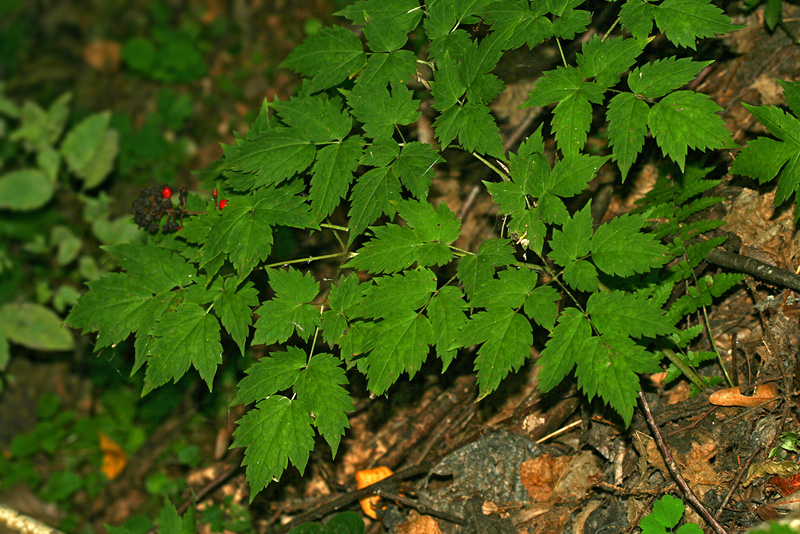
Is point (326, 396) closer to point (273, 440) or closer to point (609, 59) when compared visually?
point (273, 440)

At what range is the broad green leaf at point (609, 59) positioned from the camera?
2105mm

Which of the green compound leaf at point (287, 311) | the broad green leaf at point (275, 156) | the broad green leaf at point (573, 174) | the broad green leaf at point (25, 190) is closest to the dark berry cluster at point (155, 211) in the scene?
the broad green leaf at point (275, 156)

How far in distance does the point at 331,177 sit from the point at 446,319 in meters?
0.68

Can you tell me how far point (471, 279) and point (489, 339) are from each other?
0.23m

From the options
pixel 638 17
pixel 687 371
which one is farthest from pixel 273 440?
pixel 638 17

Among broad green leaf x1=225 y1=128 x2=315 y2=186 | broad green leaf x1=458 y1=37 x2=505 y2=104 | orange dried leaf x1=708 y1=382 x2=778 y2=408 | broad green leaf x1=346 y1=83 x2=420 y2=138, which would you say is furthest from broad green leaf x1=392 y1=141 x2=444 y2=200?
orange dried leaf x1=708 y1=382 x2=778 y2=408

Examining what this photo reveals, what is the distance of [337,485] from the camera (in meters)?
2.99

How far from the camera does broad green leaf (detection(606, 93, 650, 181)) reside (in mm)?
2064

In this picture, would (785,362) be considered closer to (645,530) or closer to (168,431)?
(645,530)

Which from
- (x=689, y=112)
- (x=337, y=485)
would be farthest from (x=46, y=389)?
(x=689, y=112)

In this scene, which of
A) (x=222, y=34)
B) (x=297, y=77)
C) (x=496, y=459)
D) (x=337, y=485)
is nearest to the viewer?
(x=496, y=459)

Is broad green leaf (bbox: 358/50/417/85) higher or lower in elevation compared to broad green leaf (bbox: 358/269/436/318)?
higher

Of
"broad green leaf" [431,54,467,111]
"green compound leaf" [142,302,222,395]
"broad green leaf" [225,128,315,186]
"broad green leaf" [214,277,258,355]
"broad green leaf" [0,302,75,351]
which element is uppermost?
"broad green leaf" [431,54,467,111]

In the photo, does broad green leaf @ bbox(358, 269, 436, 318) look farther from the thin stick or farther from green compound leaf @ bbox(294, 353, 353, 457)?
the thin stick
